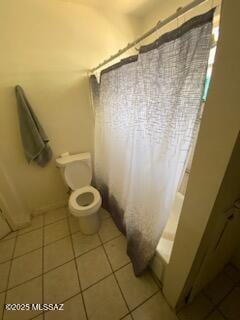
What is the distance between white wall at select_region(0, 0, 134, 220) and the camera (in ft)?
4.42

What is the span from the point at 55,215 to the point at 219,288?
1.79 meters

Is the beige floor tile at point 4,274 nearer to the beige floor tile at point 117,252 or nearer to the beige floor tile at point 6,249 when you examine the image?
the beige floor tile at point 6,249

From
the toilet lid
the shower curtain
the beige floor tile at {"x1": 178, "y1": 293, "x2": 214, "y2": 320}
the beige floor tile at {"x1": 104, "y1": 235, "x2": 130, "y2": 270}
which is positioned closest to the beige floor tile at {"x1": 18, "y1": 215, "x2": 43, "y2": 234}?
the toilet lid

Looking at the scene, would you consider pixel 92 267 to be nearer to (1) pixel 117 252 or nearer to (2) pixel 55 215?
(1) pixel 117 252

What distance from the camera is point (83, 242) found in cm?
157

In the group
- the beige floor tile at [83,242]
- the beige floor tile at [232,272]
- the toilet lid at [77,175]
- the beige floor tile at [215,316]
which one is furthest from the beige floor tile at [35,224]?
the beige floor tile at [232,272]

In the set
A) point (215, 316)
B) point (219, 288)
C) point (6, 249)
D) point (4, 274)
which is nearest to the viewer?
point (215, 316)

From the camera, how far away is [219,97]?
497 mm

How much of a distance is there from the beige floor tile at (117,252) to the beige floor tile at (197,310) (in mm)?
522

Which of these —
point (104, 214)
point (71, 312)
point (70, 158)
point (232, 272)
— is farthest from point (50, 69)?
point (232, 272)

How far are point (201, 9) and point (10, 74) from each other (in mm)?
1684

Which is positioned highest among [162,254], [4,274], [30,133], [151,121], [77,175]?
[151,121]

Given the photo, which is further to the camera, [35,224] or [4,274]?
[35,224]

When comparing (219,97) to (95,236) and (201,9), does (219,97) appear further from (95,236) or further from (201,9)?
(95,236)
